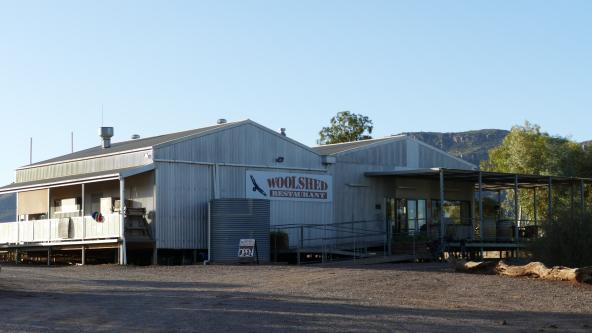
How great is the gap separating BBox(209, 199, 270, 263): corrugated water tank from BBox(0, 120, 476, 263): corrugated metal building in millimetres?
1117

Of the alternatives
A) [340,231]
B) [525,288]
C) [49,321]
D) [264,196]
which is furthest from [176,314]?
[340,231]

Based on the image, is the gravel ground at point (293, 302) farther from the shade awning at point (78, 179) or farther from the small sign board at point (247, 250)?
the shade awning at point (78, 179)

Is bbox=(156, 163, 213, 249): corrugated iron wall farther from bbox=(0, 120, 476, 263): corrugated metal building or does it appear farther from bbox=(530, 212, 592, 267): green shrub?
bbox=(530, 212, 592, 267): green shrub

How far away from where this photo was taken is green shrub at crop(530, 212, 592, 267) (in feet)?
83.8

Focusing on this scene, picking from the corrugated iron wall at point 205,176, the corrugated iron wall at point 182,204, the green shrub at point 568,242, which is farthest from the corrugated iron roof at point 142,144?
the green shrub at point 568,242

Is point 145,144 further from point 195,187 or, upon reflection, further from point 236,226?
point 236,226

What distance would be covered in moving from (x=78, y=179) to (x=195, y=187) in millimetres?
4325

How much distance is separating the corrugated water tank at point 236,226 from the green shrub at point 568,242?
10.4 metres

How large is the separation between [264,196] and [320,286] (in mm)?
14574

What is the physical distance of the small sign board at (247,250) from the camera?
32.6m

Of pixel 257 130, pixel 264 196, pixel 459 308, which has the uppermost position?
pixel 257 130

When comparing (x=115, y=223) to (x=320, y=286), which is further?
(x=115, y=223)

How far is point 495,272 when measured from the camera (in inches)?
984

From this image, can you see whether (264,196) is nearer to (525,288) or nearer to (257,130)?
(257,130)
